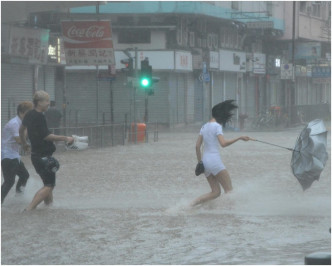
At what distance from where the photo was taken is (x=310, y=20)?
60.3 m

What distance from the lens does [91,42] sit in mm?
28609

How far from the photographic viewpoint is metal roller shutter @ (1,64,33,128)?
29.7 meters

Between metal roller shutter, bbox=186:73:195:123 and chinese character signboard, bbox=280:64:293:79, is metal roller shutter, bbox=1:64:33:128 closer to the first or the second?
metal roller shutter, bbox=186:73:195:123

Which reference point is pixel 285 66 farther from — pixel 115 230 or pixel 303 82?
pixel 115 230

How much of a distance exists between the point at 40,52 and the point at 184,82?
17106 mm

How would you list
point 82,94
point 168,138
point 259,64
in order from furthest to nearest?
1. point 259,64
2. point 82,94
3. point 168,138

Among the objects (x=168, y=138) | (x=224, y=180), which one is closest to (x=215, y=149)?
(x=224, y=180)

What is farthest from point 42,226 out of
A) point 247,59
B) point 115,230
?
point 247,59

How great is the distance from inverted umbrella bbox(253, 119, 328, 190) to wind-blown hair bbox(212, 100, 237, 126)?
1007 millimetres

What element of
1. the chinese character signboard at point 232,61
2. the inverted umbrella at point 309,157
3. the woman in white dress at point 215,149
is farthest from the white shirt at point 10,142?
the chinese character signboard at point 232,61

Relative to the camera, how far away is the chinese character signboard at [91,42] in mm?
28391

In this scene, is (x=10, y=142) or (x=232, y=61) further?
(x=232, y=61)

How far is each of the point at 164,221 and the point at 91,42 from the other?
18.1m

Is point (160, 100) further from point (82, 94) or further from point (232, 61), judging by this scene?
point (232, 61)
